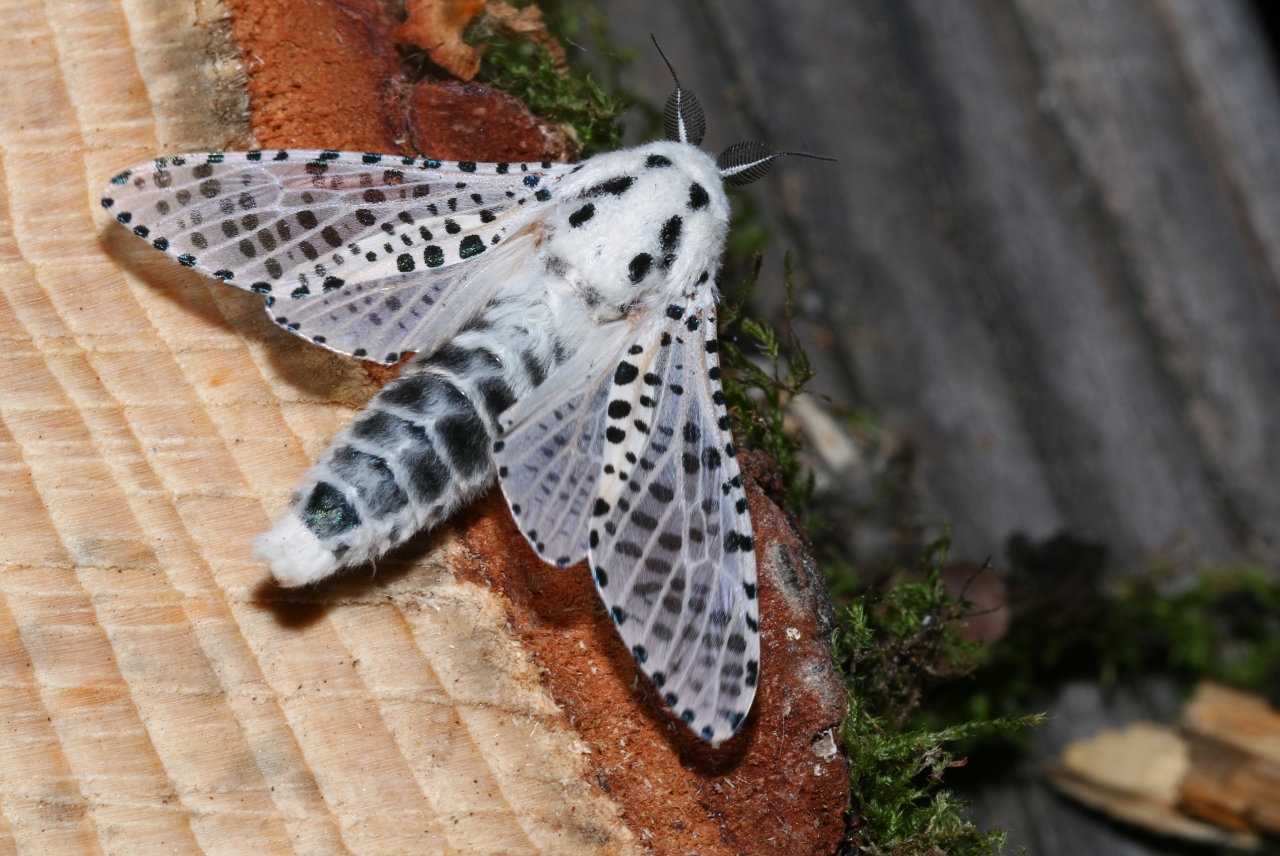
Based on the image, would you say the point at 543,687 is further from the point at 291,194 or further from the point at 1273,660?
the point at 1273,660

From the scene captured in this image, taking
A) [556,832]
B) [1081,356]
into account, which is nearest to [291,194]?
[556,832]

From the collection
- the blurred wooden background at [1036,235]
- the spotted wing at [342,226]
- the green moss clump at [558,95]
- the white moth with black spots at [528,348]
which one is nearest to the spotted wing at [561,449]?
the white moth with black spots at [528,348]

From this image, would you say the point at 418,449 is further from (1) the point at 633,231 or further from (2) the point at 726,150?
(2) the point at 726,150

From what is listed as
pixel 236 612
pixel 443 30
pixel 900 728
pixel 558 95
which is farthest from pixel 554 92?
pixel 900 728

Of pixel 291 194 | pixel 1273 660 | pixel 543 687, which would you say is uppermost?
pixel 291 194

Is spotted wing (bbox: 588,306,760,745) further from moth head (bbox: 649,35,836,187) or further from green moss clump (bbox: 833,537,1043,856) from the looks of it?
moth head (bbox: 649,35,836,187)
